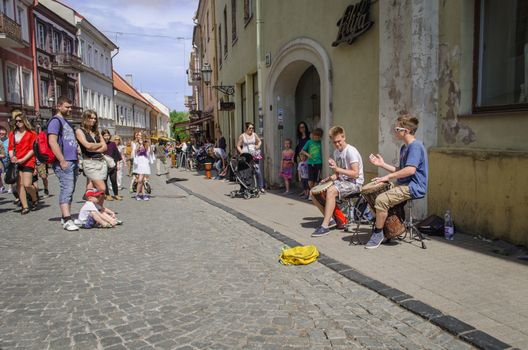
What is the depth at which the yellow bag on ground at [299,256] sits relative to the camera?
5051 mm

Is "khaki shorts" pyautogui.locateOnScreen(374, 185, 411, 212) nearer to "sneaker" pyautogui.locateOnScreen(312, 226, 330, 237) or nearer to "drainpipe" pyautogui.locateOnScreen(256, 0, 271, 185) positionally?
"sneaker" pyautogui.locateOnScreen(312, 226, 330, 237)

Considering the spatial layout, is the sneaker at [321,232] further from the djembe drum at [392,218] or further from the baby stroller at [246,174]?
the baby stroller at [246,174]

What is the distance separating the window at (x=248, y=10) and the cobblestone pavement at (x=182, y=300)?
10273mm

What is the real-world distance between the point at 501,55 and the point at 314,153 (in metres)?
4.47

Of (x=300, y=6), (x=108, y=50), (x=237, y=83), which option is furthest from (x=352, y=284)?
(x=108, y=50)

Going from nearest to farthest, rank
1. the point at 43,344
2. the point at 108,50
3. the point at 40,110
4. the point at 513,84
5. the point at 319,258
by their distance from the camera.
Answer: the point at 43,344
the point at 319,258
the point at 513,84
the point at 40,110
the point at 108,50

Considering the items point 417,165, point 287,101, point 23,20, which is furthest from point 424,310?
point 23,20

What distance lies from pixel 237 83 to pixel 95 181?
11.5 metres

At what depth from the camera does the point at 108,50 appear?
47.6 meters

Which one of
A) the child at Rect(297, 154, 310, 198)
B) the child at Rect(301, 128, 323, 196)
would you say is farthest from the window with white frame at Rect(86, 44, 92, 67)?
the child at Rect(301, 128, 323, 196)

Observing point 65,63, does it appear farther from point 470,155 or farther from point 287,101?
point 470,155

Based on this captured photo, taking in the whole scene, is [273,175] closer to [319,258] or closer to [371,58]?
[371,58]

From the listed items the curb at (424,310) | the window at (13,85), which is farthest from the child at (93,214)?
the window at (13,85)

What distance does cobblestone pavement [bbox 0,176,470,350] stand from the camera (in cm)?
317
